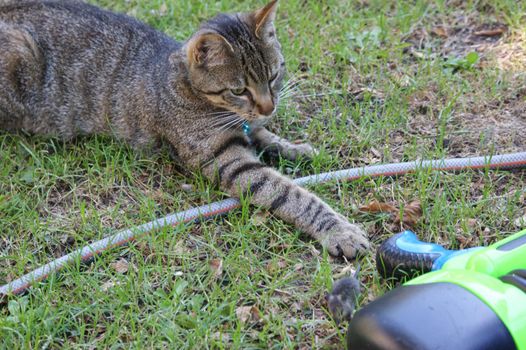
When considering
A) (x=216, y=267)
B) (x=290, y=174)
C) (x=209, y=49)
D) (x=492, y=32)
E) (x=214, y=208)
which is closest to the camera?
(x=216, y=267)

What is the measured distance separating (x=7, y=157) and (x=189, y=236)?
1.27 metres

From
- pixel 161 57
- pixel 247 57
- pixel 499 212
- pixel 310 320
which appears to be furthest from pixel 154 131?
pixel 499 212

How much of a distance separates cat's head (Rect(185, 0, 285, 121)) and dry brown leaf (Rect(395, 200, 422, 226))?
2.94 feet

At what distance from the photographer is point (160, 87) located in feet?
11.8

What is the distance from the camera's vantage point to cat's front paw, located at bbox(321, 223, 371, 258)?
2.81 m

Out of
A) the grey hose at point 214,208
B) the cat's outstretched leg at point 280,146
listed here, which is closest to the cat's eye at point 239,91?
the cat's outstretched leg at point 280,146

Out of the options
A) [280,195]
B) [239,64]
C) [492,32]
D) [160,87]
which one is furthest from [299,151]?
[492,32]

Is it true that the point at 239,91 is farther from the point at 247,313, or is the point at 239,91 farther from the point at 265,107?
the point at 247,313

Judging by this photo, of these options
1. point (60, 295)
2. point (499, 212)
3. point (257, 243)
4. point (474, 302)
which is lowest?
point (60, 295)

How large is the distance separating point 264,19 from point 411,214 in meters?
1.27

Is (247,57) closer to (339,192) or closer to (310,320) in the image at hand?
(339,192)

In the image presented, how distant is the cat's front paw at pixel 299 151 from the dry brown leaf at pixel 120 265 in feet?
3.61

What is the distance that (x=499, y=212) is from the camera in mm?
3000

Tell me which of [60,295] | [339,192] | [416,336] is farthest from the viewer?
[339,192]
